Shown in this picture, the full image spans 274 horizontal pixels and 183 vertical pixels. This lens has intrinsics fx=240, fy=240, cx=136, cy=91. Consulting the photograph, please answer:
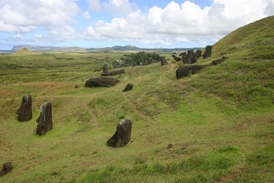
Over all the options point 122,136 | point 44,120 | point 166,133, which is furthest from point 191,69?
point 44,120

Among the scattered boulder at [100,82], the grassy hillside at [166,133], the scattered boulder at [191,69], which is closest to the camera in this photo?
the grassy hillside at [166,133]

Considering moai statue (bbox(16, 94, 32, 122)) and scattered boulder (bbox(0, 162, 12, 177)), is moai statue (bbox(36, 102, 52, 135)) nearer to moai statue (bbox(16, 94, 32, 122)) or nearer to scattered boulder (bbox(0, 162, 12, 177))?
moai statue (bbox(16, 94, 32, 122))

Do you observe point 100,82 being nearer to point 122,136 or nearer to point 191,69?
point 191,69

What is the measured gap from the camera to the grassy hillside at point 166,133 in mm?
12102

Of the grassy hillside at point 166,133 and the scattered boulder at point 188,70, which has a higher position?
the scattered boulder at point 188,70

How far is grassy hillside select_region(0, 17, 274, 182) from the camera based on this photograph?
476 inches

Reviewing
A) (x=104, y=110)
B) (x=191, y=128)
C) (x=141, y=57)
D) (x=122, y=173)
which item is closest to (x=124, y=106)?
(x=104, y=110)

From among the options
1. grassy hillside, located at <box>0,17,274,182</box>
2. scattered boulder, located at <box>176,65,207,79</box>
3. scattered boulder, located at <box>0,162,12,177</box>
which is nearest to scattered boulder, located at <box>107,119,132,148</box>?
grassy hillside, located at <box>0,17,274,182</box>

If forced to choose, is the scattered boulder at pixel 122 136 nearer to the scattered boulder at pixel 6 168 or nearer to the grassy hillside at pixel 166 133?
the grassy hillside at pixel 166 133

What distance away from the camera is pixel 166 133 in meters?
19.8

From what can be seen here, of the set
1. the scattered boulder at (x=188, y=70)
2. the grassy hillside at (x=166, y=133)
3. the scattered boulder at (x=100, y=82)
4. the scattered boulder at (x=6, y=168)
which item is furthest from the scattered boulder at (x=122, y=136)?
the scattered boulder at (x=100, y=82)

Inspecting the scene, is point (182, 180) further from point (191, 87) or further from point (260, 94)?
point (191, 87)

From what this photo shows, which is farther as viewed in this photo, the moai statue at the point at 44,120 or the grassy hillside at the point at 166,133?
the moai statue at the point at 44,120

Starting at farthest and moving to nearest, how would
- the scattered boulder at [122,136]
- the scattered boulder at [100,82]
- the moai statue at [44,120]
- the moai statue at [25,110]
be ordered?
1. the scattered boulder at [100,82]
2. the moai statue at [25,110]
3. the moai statue at [44,120]
4. the scattered boulder at [122,136]
